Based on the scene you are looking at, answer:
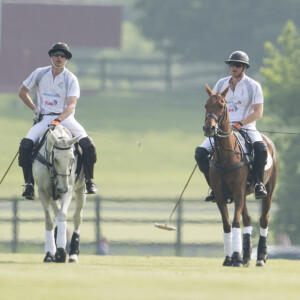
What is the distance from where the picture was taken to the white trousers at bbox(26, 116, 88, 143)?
17.4m

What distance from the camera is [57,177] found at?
16.8m

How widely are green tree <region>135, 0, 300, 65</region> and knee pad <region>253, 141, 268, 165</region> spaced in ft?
166

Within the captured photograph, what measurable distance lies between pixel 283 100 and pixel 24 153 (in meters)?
15.3

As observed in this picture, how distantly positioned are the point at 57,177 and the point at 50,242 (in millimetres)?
991

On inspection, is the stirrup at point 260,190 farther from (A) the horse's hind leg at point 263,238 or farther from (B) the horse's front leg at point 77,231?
(B) the horse's front leg at point 77,231

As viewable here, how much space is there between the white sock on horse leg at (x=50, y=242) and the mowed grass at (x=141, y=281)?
1.04 ft

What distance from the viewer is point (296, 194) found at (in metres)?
30.7

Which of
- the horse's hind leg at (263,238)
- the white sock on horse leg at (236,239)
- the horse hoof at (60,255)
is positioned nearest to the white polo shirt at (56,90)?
the horse hoof at (60,255)

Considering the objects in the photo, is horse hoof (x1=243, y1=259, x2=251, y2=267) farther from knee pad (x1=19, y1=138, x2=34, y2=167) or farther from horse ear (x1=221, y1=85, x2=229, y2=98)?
knee pad (x1=19, y1=138, x2=34, y2=167)

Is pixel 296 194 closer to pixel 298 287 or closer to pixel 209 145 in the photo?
pixel 209 145

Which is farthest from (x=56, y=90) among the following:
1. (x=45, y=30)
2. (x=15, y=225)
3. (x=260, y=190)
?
(x=45, y=30)

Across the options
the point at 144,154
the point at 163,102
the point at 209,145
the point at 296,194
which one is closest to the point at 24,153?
the point at 209,145

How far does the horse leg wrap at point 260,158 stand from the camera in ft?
57.9

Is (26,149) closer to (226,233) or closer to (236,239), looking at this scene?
(226,233)
